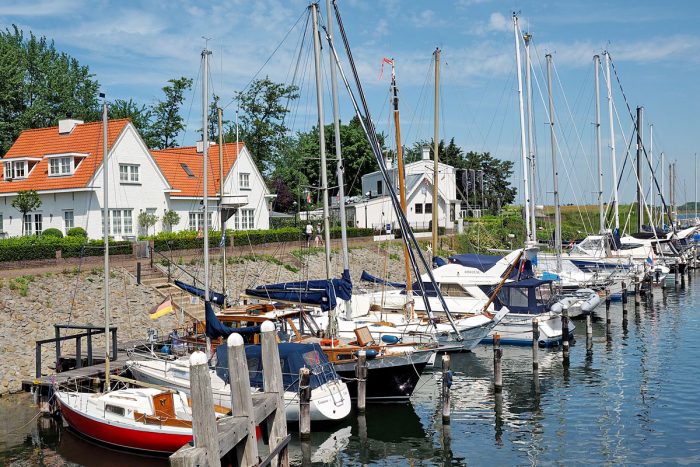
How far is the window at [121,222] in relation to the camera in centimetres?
4867

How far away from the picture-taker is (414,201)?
252 ft

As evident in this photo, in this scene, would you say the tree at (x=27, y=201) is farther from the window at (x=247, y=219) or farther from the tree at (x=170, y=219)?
the window at (x=247, y=219)

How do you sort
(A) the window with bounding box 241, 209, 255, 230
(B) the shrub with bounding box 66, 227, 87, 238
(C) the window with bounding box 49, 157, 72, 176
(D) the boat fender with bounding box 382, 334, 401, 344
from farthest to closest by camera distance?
(A) the window with bounding box 241, 209, 255, 230 < (C) the window with bounding box 49, 157, 72, 176 < (B) the shrub with bounding box 66, 227, 87, 238 < (D) the boat fender with bounding box 382, 334, 401, 344

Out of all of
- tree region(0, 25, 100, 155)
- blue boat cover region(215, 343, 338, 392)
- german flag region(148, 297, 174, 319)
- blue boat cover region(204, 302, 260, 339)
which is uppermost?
tree region(0, 25, 100, 155)

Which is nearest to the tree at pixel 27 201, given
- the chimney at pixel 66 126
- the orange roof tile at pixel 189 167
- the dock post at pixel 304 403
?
the chimney at pixel 66 126

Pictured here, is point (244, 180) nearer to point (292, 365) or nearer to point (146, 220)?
point (146, 220)

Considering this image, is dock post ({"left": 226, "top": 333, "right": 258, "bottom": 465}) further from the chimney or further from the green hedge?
the chimney

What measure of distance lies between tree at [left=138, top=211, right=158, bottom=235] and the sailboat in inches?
1111

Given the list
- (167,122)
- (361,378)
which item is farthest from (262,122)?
(361,378)

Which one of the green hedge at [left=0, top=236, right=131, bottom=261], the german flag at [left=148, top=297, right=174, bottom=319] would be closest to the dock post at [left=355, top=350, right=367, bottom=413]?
the german flag at [left=148, top=297, right=174, bottom=319]

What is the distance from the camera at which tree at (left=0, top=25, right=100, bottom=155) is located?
2721 inches

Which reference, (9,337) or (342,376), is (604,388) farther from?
(9,337)

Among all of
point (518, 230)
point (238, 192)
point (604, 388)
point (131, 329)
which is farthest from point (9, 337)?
point (518, 230)

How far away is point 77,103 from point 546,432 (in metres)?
70.2
